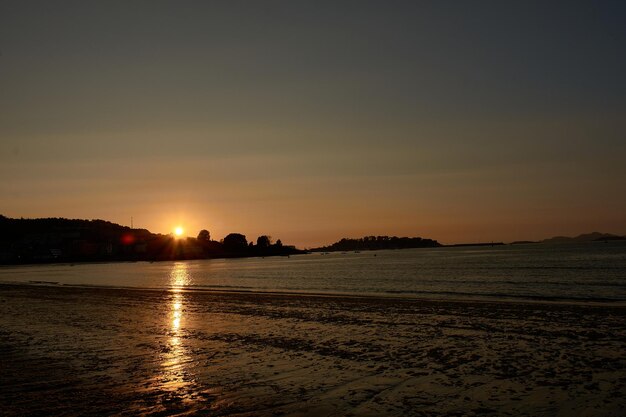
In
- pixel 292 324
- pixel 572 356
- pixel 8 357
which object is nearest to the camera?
pixel 572 356

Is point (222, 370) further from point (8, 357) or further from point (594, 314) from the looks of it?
point (594, 314)

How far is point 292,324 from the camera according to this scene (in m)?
21.3

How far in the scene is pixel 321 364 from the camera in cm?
1349

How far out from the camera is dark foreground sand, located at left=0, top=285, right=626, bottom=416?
9.82 m

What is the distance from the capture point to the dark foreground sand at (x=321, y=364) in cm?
982

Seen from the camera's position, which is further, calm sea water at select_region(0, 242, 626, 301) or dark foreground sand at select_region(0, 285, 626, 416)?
calm sea water at select_region(0, 242, 626, 301)

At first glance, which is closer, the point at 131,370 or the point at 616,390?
the point at 616,390

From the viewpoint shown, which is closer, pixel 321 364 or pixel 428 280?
pixel 321 364

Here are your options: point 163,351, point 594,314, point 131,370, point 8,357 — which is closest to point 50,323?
point 8,357

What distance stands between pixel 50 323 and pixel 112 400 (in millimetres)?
14495

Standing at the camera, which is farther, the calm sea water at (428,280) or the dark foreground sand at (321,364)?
the calm sea water at (428,280)

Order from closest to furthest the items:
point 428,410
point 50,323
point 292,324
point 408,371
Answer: point 428,410 → point 408,371 → point 292,324 → point 50,323

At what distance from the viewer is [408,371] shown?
12.5 m

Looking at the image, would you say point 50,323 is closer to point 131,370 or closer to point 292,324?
point 292,324
